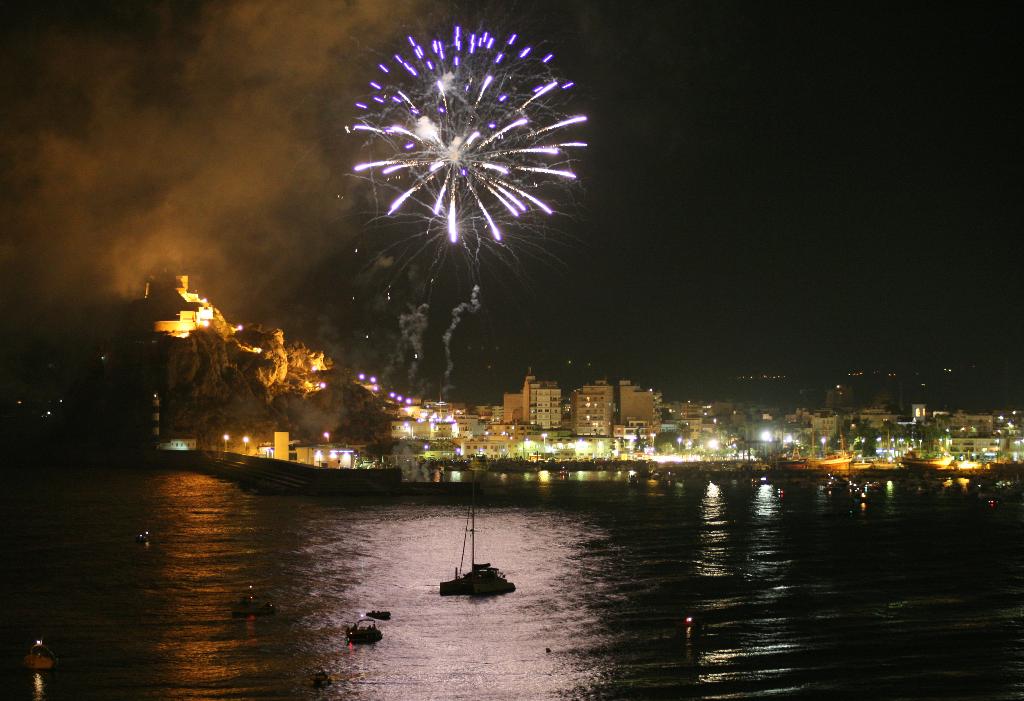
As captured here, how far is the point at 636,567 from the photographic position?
28891 millimetres

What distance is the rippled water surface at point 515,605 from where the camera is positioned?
54.2ft

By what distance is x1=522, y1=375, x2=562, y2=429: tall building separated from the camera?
135 metres

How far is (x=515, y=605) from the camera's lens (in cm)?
2269

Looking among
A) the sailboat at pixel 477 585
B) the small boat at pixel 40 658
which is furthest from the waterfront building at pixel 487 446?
the small boat at pixel 40 658

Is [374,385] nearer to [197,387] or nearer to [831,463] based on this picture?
[197,387]

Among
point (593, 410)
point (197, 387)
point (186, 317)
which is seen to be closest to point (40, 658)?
point (197, 387)

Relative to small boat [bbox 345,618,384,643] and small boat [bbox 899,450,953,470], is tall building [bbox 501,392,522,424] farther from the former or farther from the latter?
small boat [bbox 345,618,384,643]

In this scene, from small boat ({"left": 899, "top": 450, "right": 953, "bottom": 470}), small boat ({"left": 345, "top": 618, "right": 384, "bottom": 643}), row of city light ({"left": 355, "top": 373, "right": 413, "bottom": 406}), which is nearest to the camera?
small boat ({"left": 345, "top": 618, "right": 384, "bottom": 643})

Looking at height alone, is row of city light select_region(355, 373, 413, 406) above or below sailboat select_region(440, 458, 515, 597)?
above

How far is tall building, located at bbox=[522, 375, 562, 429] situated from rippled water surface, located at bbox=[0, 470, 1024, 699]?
9038cm

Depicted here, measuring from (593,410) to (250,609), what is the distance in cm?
11194

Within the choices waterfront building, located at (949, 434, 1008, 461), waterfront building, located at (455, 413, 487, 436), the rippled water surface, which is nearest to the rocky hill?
the rippled water surface

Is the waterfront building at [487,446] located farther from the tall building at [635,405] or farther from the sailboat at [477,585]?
the sailboat at [477,585]

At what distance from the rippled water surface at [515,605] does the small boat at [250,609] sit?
0.87ft
